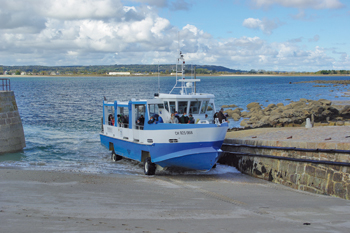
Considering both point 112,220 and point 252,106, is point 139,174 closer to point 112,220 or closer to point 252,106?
point 112,220

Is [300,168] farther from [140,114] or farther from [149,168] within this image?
[140,114]

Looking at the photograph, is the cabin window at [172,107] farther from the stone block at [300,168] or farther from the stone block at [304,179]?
the stone block at [304,179]

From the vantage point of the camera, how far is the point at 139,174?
16.7 m

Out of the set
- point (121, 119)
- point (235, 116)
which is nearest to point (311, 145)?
point (121, 119)

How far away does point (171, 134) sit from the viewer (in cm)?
1459

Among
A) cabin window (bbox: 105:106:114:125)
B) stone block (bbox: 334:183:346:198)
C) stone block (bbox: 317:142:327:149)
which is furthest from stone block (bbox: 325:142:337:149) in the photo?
cabin window (bbox: 105:106:114:125)

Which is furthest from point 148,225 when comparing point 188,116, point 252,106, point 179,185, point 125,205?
point 252,106

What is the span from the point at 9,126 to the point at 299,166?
1766cm

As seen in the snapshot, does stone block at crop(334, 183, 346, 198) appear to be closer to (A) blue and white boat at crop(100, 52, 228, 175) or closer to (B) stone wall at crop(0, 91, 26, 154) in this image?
(A) blue and white boat at crop(100, 52, 228, 175)

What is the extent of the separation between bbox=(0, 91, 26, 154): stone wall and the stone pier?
44.9 feet

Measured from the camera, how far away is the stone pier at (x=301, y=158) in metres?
11.2

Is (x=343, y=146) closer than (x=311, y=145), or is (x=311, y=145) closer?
(x=343, y=146)

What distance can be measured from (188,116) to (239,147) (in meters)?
2.93

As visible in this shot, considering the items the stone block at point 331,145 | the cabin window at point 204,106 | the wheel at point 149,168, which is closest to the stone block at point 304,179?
the stone block at point 331,145
